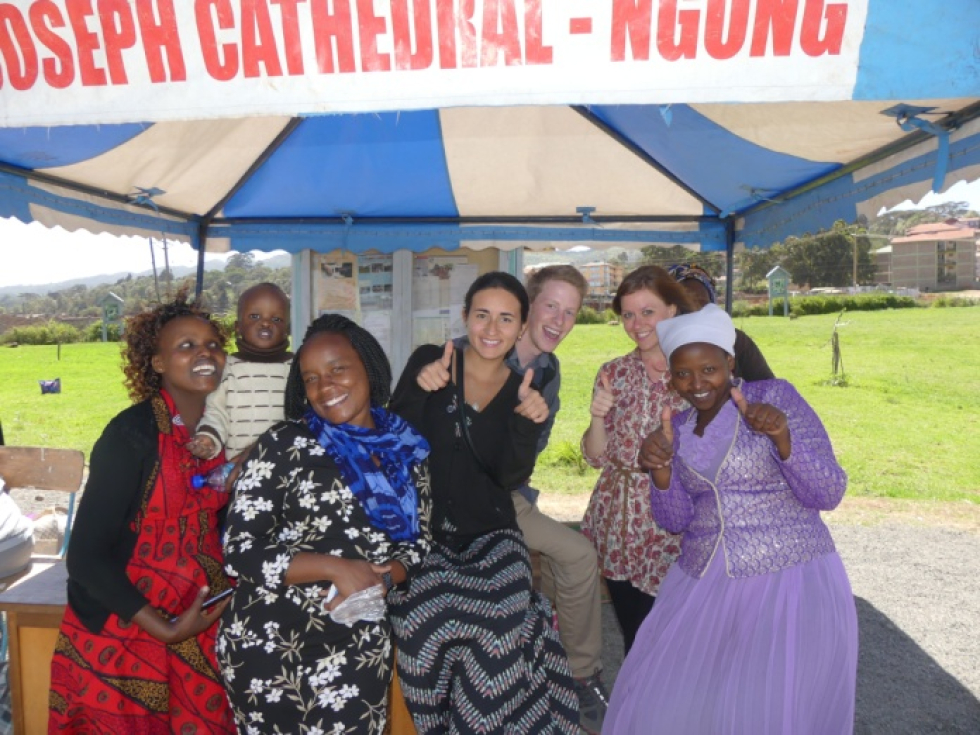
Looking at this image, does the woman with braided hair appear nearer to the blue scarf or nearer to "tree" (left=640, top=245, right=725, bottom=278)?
the blue scarf

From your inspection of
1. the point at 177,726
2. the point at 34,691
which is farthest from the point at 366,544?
the point at 34,691

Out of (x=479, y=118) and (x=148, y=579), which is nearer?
(x=148, y=579)

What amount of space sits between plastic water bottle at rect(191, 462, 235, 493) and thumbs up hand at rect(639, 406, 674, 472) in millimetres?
1426

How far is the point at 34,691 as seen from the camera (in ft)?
8.92

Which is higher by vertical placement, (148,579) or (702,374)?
(702,374)

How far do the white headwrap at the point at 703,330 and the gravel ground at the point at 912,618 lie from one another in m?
2.40

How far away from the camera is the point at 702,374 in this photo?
7.00ft

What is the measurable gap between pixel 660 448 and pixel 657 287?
2.83 ft

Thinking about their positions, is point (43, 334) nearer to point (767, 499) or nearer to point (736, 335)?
point (736, 335)

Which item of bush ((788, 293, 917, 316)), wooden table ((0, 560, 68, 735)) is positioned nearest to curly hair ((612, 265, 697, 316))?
wooden table ((0, 560, 68, 735))

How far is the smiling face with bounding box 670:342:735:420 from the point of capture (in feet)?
6.97

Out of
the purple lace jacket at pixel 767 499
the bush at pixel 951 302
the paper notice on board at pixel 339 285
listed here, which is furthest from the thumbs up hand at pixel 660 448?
the bush at pixel 951 302

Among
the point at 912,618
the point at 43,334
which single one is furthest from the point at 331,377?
the point at 43,334

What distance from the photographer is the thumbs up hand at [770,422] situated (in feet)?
6.54
